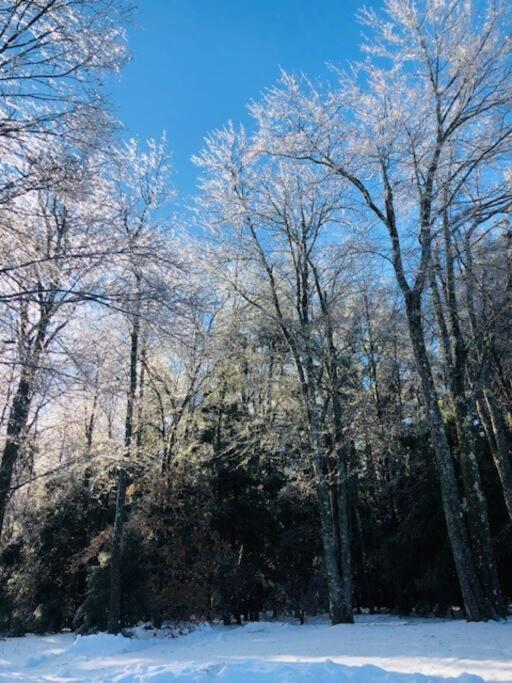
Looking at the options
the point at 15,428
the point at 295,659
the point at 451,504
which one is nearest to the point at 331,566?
the point at 451,504

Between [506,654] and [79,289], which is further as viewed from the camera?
[506,654]

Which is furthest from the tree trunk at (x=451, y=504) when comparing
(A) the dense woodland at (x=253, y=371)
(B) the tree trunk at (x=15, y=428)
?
(B) the tree trunk at (x=15, y=428)

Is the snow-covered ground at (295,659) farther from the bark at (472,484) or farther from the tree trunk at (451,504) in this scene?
the bark at (472,484)

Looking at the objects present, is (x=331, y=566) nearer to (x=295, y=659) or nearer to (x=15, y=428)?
(x=295, y=659)

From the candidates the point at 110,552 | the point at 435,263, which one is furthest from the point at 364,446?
the point at 110,552

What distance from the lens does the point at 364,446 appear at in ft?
48.6

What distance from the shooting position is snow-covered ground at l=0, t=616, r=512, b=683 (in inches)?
190

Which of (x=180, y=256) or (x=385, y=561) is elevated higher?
(x=180, y=256)

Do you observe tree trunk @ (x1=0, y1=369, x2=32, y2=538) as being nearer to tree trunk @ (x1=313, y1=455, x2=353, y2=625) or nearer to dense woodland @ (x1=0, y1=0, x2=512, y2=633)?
dense woodland @ (x1=0, y1=0, x2=512, y2=633)

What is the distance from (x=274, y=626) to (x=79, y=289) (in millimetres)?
12312

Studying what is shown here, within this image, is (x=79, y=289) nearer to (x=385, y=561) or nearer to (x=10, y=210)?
(x=10, y=210)

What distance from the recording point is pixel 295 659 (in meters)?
6.48

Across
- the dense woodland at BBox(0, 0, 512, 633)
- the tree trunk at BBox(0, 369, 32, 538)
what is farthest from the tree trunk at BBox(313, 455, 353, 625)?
the tree trunk at BBox(0, 369, 32, 538)

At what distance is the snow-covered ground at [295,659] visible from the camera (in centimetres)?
482
